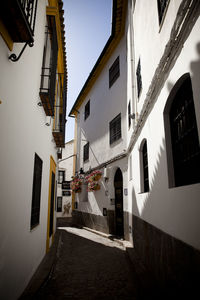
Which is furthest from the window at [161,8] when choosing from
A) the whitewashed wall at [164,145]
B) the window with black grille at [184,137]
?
the window with black grille at [184,137]

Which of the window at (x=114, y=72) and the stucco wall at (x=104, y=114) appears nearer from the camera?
the stucco wall at (x=104, y=114)

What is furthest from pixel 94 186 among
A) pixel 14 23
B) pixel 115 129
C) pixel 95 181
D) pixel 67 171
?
pixel 67 171

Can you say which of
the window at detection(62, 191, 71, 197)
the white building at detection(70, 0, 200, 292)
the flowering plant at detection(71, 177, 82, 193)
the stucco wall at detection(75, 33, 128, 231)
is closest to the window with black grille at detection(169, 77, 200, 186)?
the white building at detection(70, 0, 200, 292)

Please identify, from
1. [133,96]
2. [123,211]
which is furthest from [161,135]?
[123,211]

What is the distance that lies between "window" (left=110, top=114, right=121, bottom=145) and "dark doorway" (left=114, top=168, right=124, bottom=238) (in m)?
1.66

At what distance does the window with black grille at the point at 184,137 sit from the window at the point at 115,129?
638 cm

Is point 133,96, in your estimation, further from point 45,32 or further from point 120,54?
point 120,54

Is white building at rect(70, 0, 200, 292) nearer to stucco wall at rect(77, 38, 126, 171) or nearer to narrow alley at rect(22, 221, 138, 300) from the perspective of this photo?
stucco wall at rect(77, 38, 126, 171)

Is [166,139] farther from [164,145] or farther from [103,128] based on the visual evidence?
[103,128]

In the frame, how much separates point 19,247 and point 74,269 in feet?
8.60

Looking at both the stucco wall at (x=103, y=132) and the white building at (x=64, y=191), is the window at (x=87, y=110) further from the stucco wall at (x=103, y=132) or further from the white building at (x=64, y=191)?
the white building at (x=64, y=191)

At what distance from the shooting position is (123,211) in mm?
8781

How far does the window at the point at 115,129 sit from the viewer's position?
32.3 feet

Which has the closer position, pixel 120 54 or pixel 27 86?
pixel 27 86
